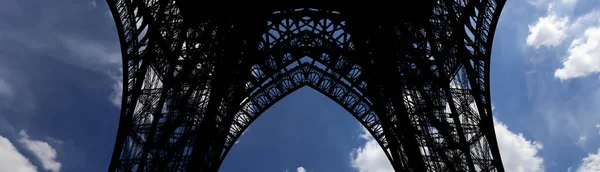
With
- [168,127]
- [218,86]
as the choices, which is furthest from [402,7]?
[168,127]

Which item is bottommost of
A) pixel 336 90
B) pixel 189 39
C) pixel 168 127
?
pixel 168 127

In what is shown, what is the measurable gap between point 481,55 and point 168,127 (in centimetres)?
1494

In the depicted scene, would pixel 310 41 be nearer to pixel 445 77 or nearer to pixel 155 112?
pixel 445 77

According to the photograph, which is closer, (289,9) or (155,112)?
(155,112)

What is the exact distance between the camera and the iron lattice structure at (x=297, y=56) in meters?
22.3

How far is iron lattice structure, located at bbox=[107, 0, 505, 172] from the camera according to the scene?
73.2 feet

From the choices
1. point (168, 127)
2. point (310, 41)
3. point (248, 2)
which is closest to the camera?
point (168, 127)

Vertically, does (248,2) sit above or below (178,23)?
above

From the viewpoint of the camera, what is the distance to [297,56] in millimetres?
29562

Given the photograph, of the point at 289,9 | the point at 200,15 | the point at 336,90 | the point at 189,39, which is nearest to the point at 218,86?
the point at 189,39

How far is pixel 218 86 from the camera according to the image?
23.9 meters

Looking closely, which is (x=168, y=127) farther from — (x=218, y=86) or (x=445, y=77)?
(x=445, y=77)

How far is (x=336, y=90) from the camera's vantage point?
32.2 m

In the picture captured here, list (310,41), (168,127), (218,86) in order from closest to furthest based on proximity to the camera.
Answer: (168,127)
(218,86)
(310,41)
